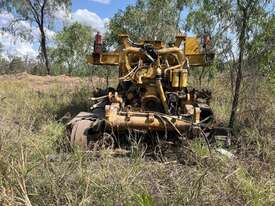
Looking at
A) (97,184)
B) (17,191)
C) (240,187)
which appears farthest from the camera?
(240,187)

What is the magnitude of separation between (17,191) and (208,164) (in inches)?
103

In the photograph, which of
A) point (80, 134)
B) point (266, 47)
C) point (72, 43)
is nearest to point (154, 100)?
point (80, 134)

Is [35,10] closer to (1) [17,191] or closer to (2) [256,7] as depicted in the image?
(2) [256,7]

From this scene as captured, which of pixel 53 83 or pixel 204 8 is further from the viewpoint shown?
pixel 53 83

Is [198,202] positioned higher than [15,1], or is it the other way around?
[15,1]

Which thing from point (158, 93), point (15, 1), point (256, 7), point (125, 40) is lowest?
point (158, 93)

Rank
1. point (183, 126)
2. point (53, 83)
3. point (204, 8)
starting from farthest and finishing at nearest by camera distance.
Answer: point (53, 83) → point (204, 8) → point (183, 126)

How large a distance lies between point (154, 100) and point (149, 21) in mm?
10538

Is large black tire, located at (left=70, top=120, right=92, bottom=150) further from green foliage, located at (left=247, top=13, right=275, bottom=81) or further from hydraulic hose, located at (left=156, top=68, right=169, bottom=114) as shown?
green foliage, located at (left=247, top=13, right=275, bottom=81)

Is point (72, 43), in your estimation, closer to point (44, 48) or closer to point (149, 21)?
point (44, 48)

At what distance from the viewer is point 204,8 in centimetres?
1042

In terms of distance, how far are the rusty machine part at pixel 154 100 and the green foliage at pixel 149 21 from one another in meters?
8.70

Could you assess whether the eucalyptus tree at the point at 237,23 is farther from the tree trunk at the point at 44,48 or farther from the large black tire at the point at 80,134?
the tree trunk at the point at 44,48

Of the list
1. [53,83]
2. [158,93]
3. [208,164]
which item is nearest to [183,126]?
[158,93]
